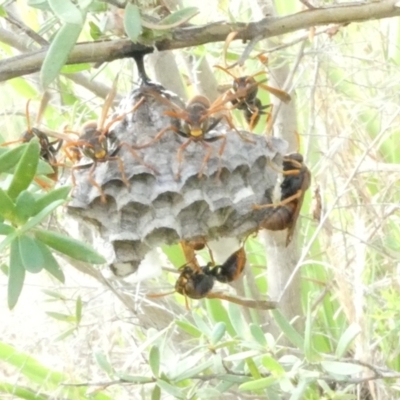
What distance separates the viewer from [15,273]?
1.23 ft

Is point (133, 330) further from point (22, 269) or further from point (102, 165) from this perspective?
point (22, 269)

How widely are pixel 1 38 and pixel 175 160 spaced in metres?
0.49

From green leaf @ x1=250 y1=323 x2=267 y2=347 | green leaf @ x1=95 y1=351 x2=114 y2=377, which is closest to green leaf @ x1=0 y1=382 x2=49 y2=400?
green leaf @ x1=95 y1=351 x2=114 y2=377

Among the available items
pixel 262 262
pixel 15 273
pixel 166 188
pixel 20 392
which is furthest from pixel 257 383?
pixel 262 262

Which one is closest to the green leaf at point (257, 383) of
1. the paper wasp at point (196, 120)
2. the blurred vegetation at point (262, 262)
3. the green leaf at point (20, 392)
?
the blurred vegetation at point (262, 262)

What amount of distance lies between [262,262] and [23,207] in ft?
3.64

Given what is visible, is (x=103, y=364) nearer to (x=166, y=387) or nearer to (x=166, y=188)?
(x=166, y=387)

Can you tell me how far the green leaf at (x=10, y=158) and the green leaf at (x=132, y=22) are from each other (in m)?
0.09

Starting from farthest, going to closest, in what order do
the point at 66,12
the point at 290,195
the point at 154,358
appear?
1. the point at 154,358
2. the point at 290,195
3. the point at 66,12

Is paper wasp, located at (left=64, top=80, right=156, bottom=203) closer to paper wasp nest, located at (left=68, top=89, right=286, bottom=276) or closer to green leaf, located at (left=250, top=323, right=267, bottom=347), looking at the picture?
paper wasp nest, located at (left=68, top=89, right=286, bottom=276)

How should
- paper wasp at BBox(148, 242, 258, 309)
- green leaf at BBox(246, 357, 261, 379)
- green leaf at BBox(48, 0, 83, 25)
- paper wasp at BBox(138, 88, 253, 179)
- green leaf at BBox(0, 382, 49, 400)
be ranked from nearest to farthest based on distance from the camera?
green leaf at BBox(48, 0, 83, 25) < paper wasp at BBox(138, 88, 253, 179) < paper wasp at BBox(148, 242, 258, 309) < green leaf at BBox(246, 357, 261, 379) < green leaf at BBox(0, 382, 49, 400)

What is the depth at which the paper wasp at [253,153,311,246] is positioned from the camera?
567mm

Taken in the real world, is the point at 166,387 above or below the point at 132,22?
below

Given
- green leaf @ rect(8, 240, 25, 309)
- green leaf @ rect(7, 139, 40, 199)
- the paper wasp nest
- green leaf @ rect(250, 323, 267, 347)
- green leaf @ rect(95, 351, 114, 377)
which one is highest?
the paper wasp nest
